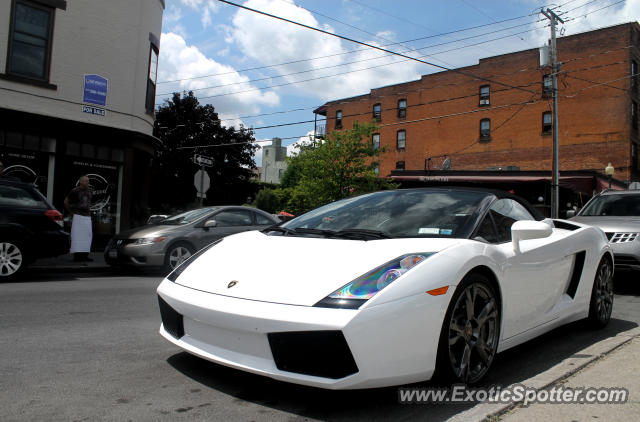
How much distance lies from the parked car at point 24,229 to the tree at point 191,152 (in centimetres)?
2850

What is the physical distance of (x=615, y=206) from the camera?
855 centimetres

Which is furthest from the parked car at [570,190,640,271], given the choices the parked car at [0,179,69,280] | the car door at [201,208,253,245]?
the parked car at [0,179,69,280]

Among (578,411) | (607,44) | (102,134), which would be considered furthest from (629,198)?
(607,44)

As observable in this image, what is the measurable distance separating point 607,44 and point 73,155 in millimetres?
33399

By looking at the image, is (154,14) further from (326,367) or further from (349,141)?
(326,367)

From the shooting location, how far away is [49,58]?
1242 centimetres

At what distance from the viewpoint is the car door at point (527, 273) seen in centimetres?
334

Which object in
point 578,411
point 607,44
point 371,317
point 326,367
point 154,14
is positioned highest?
point 607,44

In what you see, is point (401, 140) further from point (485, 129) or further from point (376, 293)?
point (376, 293)

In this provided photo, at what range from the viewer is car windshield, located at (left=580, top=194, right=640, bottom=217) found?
8.33 metres

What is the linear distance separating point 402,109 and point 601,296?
41170mm

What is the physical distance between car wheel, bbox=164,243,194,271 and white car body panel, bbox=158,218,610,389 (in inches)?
229

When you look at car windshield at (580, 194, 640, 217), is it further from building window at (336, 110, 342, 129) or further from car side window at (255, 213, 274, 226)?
building window at (336, 110, 342, 129)

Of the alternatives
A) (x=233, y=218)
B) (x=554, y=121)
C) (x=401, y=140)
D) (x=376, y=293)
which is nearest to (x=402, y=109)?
(x=401, y=140)
